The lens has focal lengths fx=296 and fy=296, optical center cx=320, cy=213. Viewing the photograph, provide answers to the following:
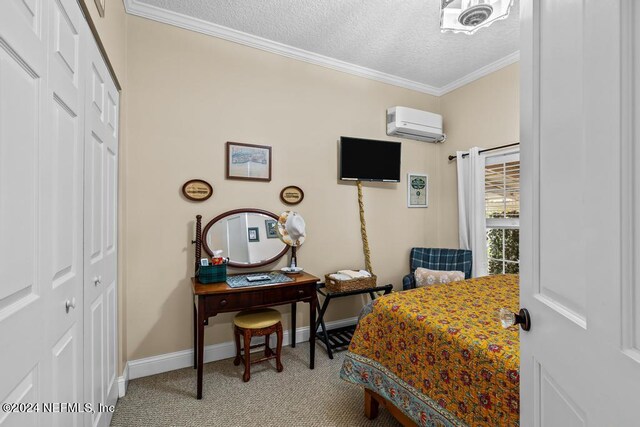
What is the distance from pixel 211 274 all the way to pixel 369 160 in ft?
6.64

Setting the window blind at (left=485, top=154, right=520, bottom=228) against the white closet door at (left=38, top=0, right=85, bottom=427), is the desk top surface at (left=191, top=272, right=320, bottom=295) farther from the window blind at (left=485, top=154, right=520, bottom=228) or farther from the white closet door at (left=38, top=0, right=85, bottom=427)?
the window blind at (left=485, top=154, right=520, bottom=228)

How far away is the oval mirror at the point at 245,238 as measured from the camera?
257 cm

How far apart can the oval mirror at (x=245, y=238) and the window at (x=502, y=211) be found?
2.31 metres

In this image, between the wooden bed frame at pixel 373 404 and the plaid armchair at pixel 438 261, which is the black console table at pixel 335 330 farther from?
the wooden bed frame at pixel 373 404

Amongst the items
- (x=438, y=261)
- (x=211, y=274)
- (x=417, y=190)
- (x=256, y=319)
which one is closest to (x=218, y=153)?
(x=211, y=274)

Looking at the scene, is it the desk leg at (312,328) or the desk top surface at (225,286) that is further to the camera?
the desk leg at (312,328)

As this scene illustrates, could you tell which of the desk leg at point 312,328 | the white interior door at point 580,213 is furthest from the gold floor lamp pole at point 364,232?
the white interior door at point 580,213

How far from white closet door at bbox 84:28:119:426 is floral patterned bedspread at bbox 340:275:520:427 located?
135 cm

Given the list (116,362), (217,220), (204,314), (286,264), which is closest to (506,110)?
(286,264)

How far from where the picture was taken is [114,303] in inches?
74.9

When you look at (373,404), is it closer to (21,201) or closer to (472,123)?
(21,201)

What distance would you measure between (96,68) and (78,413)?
5.02 feet

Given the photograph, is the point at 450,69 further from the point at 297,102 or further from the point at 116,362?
the point at 116,362

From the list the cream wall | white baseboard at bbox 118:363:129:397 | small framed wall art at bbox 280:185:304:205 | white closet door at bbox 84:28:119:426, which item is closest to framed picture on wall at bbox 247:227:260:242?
the cream wall
